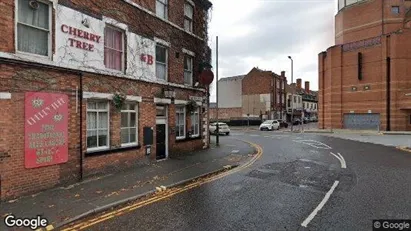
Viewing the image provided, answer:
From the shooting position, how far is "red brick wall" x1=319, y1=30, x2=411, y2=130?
38000 mm

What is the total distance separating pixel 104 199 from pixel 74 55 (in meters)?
5.10

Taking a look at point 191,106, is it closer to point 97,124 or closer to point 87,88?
point 97,124

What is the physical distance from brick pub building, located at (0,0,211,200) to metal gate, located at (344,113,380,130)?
108ft

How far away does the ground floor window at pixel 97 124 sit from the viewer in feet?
35.9

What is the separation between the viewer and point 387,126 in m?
38.7

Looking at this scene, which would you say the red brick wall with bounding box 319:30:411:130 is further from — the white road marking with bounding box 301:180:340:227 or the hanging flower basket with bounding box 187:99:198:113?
the white road marking with bounding box 301:180:340:227

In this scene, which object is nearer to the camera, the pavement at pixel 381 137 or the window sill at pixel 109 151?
the window sill at pixel 109 151

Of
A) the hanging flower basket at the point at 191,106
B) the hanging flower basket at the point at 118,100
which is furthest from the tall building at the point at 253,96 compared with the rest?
the hanging flower basket at the point at 118,100

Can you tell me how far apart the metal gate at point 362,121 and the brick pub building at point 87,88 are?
32.9m

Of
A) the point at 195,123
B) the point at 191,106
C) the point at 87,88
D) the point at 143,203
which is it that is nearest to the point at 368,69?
the point at 195,123

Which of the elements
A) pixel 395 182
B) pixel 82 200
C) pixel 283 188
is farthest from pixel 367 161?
pixel 82 200

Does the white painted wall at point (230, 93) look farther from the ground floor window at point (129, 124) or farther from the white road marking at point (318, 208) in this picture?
the white road marking at point (318, 208)

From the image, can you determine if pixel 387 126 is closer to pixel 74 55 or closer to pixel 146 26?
pixel 146 26

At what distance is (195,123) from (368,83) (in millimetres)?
32412
